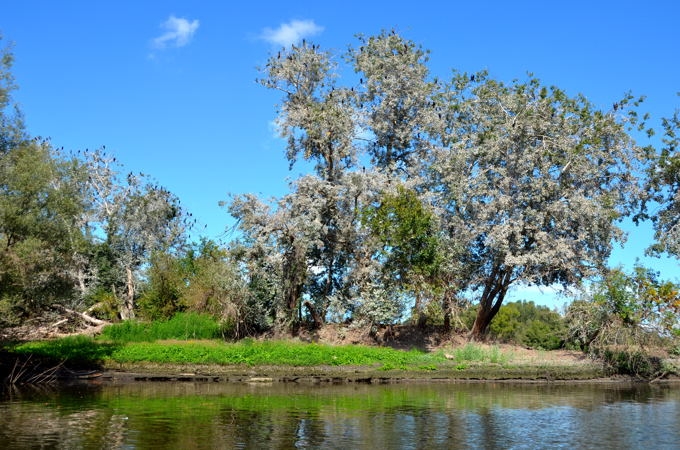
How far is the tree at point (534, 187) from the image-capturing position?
112ft

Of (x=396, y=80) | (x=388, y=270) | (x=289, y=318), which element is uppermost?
(x=396, y=80)

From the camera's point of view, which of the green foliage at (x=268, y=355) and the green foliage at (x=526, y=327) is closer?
the green foliage at (x=268, y=355)

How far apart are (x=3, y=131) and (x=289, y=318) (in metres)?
17.2

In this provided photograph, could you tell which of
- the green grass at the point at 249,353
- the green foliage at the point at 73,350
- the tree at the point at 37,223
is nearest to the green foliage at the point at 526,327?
the green grass at the point at 249,353

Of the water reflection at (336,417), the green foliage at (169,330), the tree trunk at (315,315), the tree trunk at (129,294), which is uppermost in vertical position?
the tree trunk at (129,294)

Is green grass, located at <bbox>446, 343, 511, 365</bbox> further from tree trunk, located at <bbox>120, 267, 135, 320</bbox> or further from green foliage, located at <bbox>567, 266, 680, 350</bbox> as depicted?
tree trunk, located at <bbox>120, 267, 135, 320</bbox>

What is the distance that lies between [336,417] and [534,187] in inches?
793

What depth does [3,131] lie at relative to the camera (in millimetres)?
29062

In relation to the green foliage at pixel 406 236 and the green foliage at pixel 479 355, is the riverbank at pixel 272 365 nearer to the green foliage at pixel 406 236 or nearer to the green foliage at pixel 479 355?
the green foliage at pixel 479 355

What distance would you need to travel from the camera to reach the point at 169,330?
35312mm

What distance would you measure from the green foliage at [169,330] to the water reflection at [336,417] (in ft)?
24.4

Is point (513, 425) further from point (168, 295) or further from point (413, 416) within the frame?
point (168, 295)

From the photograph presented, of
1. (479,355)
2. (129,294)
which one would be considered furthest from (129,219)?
(479,355)

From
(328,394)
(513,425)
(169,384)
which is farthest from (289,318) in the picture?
(513,425)
